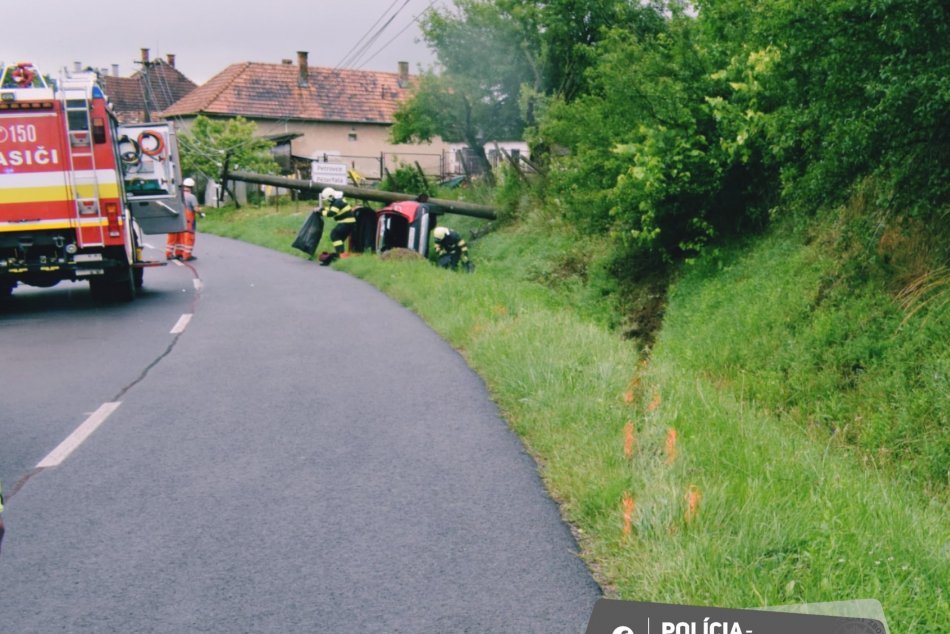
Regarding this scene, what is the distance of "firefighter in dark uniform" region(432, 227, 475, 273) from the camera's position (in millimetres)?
20500

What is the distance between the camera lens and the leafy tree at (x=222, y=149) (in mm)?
47500

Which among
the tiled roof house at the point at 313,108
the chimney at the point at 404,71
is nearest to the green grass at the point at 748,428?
the tiled roof house at the point at 313,108

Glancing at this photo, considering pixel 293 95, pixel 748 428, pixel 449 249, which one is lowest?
pixel 449 249

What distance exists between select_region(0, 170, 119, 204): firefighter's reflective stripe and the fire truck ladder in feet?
0.05

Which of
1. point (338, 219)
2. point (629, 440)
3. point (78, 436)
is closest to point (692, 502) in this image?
point (629, 440)

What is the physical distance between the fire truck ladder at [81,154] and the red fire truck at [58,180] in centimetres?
1

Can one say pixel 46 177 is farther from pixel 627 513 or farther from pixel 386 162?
pixel 386 162

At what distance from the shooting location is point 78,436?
7023mm

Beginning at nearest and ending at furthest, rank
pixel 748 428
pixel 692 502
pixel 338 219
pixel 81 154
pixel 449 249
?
pixel 692 502 < pixel 748 428 < pixel 81 154 < pixel 449 249 < pixel 338 219

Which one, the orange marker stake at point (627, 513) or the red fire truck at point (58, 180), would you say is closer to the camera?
the orange marker stake at point (627, 513)

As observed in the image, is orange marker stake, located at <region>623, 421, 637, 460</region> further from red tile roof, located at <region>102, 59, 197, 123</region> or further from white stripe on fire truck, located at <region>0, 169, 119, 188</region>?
red tile roof, located at <region>102, 59, 197, 123</region>

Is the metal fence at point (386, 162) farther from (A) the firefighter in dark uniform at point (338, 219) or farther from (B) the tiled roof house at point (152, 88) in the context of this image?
(A) the firefighter in dark uniform at point (338, 219)

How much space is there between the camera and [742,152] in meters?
12.2

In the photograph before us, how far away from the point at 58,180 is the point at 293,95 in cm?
4637
